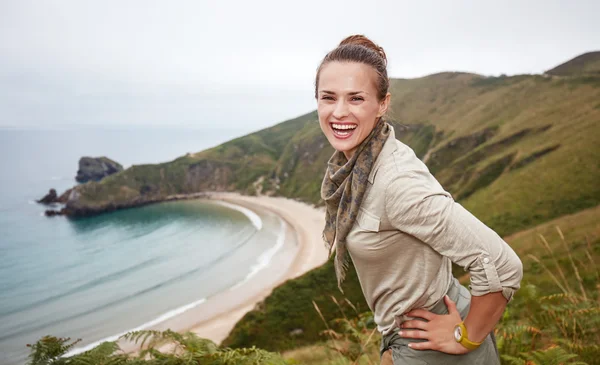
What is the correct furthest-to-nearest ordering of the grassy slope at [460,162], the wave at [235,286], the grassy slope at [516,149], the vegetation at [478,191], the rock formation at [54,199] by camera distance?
1. the rock formation at [54,199]
2. the grassy slope at [516,149]
3. the wave at [235,286]
4. the grassy slope at [460,162]
5. the vegetation at [478,191]

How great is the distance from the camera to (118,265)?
56938 millimetres

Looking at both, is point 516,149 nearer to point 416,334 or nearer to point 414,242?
point 416,334

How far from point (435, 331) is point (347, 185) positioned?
3.25 ft

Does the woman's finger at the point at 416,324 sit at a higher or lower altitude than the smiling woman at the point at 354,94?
lower

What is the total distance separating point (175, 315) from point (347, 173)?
40531 mm

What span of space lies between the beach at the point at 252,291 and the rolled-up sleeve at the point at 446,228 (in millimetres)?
30240

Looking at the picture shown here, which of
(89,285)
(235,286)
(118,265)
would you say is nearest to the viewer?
(235,286)

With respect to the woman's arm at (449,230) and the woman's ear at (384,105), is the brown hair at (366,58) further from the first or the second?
the woman's arm at (449,230)

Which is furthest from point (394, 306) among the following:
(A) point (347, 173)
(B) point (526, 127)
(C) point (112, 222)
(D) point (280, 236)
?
(C) point (112, 222)

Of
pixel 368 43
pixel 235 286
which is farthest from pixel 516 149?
pixel 368 43

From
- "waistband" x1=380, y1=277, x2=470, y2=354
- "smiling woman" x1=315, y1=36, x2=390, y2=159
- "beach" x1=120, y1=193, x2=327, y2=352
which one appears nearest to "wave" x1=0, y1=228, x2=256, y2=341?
"beach" x1=120, y1=193, x2=327, y2=352

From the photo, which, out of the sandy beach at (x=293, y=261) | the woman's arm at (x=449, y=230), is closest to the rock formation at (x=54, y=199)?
the sandy beach at (x=293, y=261)

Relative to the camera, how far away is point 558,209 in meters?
34.8

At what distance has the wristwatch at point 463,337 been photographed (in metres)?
1.99
